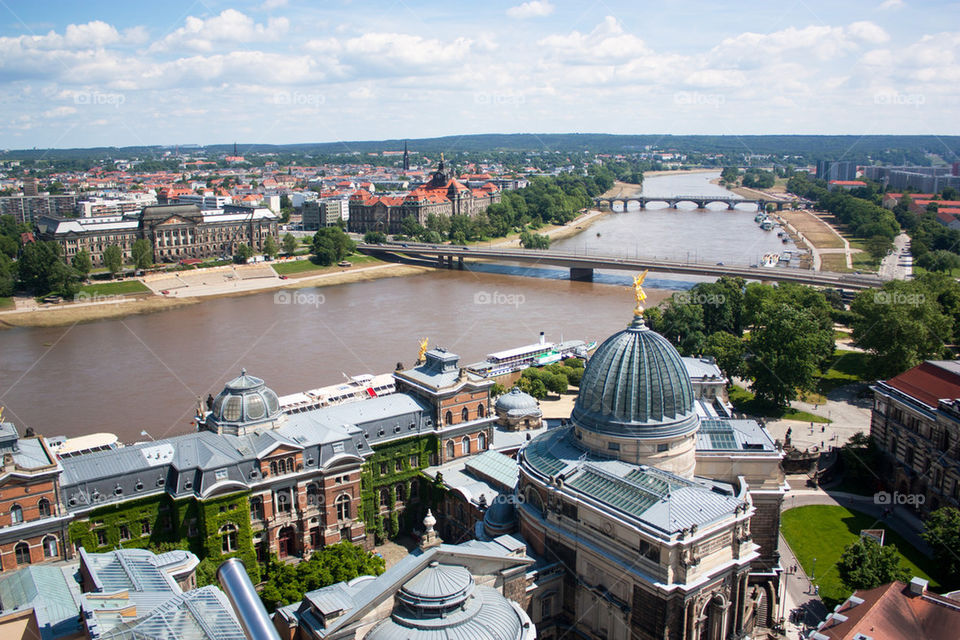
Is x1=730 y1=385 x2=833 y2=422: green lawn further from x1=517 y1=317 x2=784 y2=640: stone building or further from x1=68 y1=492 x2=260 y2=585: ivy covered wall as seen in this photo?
x1=68 y1=492 x2=260 y2=585: ivy covered wall

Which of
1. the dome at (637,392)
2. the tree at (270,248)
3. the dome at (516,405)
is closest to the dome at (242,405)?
the dome at (516,405)

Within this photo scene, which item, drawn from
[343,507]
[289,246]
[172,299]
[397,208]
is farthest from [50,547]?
[397,208]

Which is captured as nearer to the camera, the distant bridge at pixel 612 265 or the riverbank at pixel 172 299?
the riverbank at pixel 172 299

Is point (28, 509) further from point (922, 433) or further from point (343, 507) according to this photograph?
point (922, 433)

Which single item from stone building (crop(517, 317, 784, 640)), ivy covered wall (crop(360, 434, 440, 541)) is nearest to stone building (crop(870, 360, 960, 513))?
stone building (crop(517, 317, 784, 640))

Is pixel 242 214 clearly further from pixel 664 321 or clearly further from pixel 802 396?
pixel 802 396

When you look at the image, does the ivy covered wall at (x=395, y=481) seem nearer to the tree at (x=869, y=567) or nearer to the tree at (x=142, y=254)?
the tree at (x=869, y=567)
